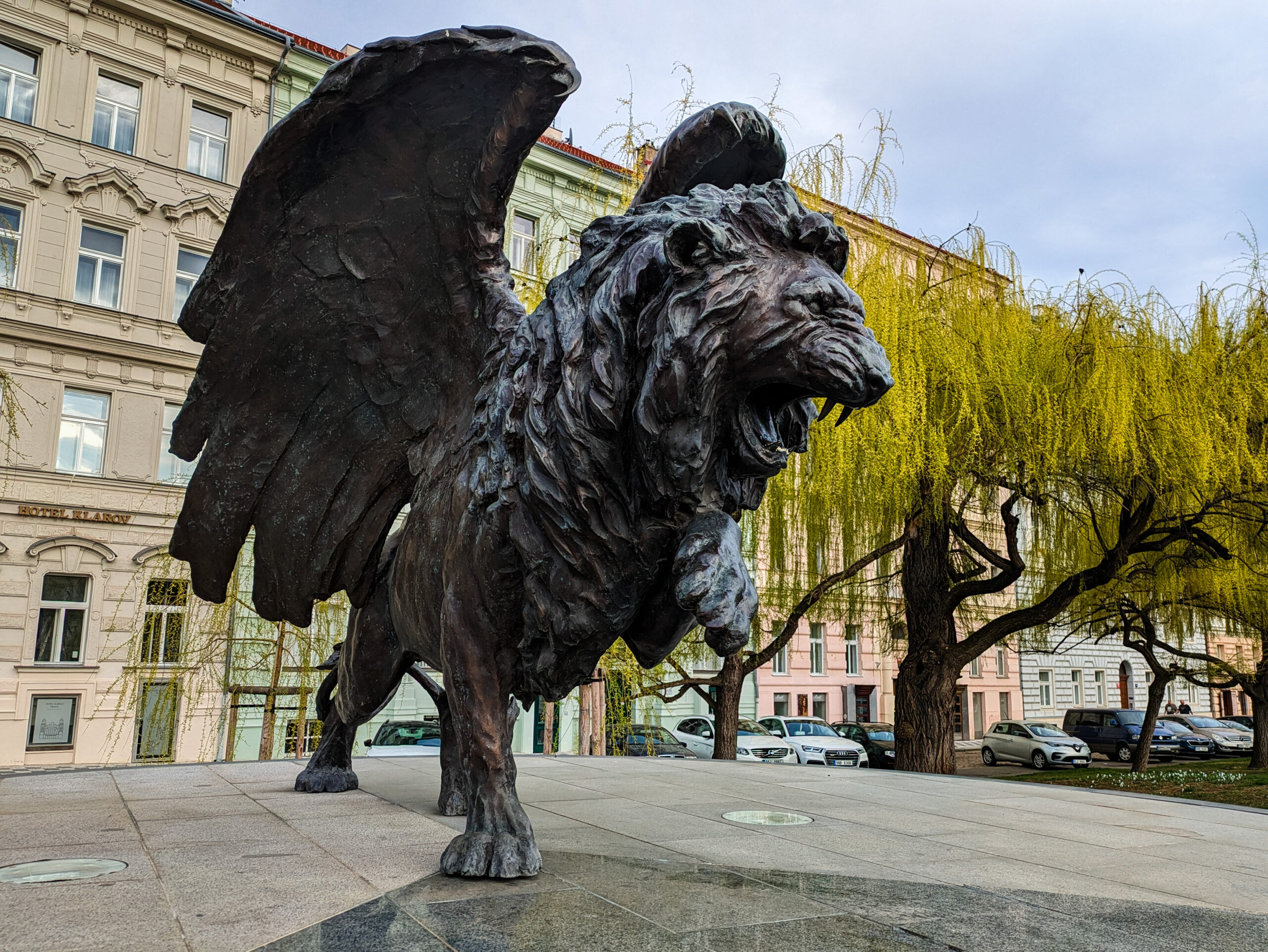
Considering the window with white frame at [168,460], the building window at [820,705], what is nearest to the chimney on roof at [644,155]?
the window with white frame at [168,460]

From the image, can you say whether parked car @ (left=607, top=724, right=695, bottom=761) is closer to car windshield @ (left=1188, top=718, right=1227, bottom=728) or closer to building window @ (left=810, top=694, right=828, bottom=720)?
building window @ (left=810, top=694, right=828, bottom=720)

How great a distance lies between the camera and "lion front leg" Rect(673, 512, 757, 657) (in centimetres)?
261

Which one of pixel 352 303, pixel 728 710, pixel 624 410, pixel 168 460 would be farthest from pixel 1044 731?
pixel 624 410

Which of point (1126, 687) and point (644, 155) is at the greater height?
point (644, 155)

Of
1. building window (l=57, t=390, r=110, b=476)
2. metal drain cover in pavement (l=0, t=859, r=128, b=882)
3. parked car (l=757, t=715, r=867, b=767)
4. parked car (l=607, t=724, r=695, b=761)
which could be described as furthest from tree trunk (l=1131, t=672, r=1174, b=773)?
building window (l=57, t=390, r=110, b=476)

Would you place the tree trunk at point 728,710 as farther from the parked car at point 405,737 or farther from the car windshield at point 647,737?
the parked car at point 405,737

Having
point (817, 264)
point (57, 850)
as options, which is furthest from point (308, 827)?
point (817, 264)

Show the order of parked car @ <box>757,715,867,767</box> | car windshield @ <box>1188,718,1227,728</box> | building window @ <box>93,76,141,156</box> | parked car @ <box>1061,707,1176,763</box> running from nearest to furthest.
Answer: building window @ <box>93,76,141,156</box> < parked car @ <box>757,715,867,767</box> < parked car @ <box>1061,707,1176,763</box> < car windshield @ <box>1188,718,1227,728</box>

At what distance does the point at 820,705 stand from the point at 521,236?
16.9 metres

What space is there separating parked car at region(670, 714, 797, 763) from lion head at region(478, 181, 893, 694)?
14730 mm

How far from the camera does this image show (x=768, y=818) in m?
4.69

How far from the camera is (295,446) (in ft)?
12.9

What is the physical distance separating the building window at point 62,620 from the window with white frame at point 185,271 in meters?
4.97

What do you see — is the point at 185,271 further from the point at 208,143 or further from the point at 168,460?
the point at 168,460
